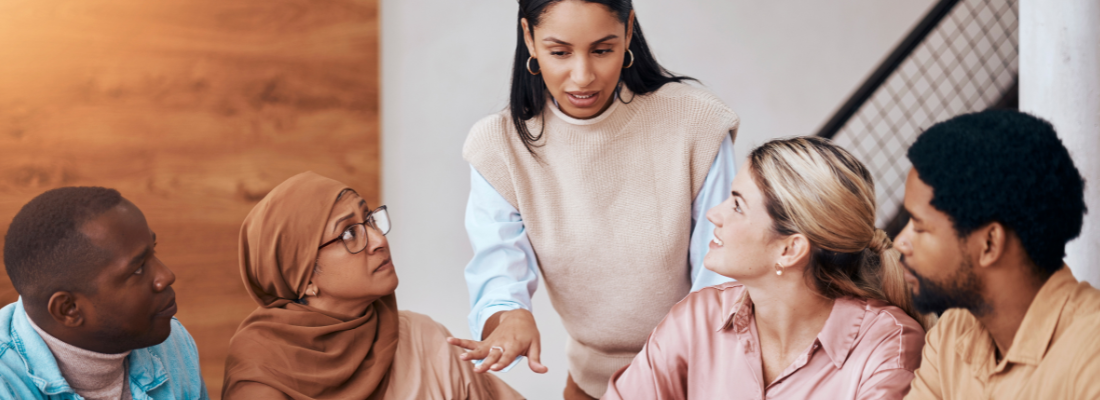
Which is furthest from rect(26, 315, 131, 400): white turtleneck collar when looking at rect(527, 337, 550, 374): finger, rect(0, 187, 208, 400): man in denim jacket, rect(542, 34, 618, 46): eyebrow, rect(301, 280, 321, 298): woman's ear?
rect(542, 34, 618, 46): eyebrow

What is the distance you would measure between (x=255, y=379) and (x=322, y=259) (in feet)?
0.91

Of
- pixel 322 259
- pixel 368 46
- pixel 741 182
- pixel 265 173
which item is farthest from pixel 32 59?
pixel 741 182

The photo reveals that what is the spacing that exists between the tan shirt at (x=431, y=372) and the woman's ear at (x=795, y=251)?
697 mm

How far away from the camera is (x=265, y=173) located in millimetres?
3049

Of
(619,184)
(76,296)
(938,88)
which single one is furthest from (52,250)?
(938,88)

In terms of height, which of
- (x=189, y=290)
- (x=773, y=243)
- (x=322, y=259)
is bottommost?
(x=189, y=290)

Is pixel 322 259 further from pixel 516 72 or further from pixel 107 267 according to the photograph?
pixel 516 72

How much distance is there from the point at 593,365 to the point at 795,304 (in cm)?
62

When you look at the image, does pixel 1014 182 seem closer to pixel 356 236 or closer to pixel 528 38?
pixel 528 38

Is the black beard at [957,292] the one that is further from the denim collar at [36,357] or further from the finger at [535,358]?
the denim collar at [36,357]

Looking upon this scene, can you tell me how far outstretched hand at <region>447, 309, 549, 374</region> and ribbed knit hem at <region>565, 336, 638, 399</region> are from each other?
1.18ft

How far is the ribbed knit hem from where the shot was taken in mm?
1943

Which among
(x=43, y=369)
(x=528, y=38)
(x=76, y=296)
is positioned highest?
(x=528, y=38)

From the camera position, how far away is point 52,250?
1221 millimetres
